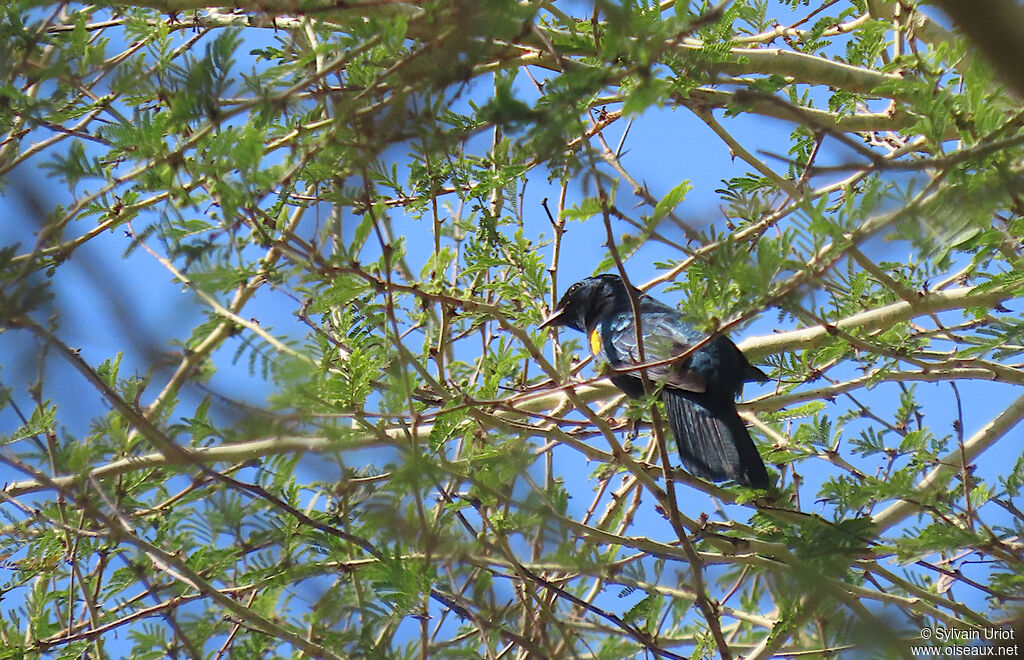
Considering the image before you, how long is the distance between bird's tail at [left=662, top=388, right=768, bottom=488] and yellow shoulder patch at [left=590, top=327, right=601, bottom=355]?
2.86ft

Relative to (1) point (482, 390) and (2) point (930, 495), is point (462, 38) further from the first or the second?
(2) point (930, 495)

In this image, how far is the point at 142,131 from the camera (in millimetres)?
2352

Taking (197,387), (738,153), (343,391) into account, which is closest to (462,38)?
(197,387)

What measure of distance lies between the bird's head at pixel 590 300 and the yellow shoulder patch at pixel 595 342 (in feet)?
0.50

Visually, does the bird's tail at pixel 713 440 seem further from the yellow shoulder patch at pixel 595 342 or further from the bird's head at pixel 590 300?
the bird's head at pixel 590 300

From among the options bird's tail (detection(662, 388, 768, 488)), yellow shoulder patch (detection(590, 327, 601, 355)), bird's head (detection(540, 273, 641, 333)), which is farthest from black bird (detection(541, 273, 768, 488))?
bird's head (detection(540, 273, 641, 333))

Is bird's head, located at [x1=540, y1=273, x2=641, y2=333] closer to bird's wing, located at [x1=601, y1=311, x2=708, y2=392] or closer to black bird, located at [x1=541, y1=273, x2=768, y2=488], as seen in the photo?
bird's wing, located at [x1=601, y1=311, x2=708, y2=392]

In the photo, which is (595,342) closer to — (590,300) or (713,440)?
(590,300)

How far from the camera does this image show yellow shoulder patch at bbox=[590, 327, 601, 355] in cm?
513

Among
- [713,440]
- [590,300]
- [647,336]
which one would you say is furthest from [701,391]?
[590,300]

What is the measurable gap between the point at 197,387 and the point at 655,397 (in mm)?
1122

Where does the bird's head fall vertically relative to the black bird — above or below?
above

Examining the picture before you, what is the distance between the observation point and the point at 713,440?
3943 millimetres

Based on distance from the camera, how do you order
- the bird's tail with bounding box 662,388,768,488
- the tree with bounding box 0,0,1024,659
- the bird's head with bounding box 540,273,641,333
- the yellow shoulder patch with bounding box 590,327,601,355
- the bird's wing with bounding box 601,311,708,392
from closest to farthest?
1. the tree with bounding box 0,0,1024,659
2. the bird's tail with bounding box 662,388,768,488
3. the bird's wing with bounding box 601,311,708,392
4. the yellow shoulder patch with bounding box 590,327,601,355
5. the bird's head with bounding box 540,273,641,333
